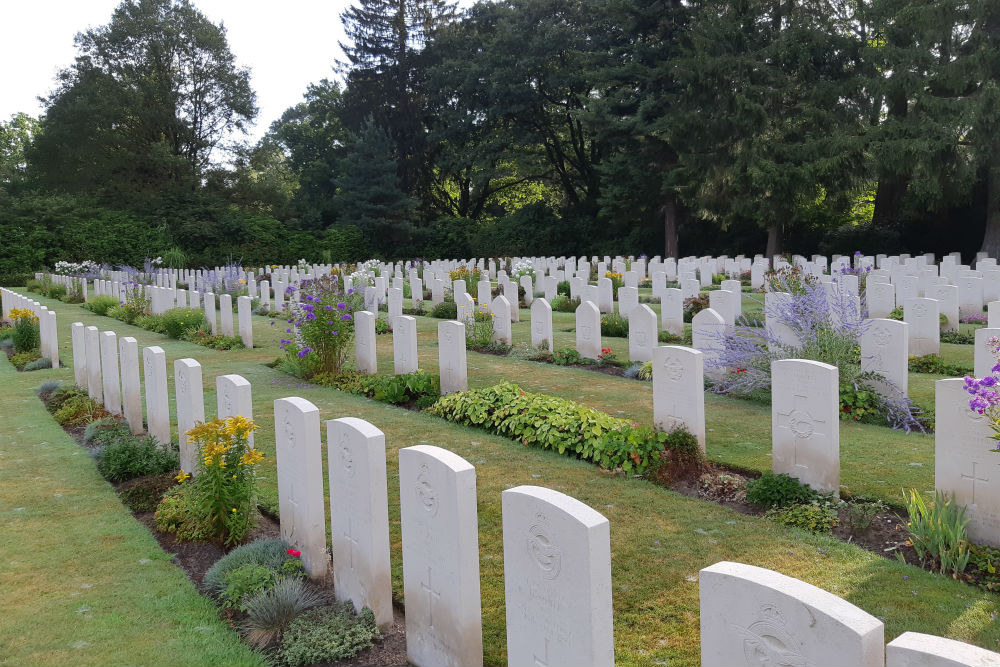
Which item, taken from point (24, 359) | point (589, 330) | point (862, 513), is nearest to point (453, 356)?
point (589, 330)

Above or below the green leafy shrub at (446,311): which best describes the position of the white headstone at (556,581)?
below

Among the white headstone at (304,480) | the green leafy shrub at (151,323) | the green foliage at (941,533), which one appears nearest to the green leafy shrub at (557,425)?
the green foliage at (941,533)

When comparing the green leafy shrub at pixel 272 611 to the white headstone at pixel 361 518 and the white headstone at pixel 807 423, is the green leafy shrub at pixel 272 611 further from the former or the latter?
the white headstone at pixel 807 423

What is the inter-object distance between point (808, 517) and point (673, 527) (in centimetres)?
95

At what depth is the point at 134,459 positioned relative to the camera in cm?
648

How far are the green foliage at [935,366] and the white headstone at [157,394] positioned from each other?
8887mm

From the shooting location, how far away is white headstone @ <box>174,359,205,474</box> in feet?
19.7

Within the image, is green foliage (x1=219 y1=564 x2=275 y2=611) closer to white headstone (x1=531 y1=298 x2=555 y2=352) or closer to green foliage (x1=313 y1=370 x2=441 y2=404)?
green foliage (x1=313 y1=370 x2=441 y2=404)

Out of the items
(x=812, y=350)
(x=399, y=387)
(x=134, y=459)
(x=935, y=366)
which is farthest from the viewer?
(x=935, y=366)

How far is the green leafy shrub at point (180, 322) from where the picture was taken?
15359 mm

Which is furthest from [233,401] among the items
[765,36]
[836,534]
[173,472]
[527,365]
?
[765,36]

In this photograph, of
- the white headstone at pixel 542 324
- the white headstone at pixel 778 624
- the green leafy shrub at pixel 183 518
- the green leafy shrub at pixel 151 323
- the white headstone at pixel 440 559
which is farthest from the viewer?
the green leafy shrub at pixel 151 323

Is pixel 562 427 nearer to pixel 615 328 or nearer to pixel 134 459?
pixel 134 459

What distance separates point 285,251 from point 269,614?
132 ft
